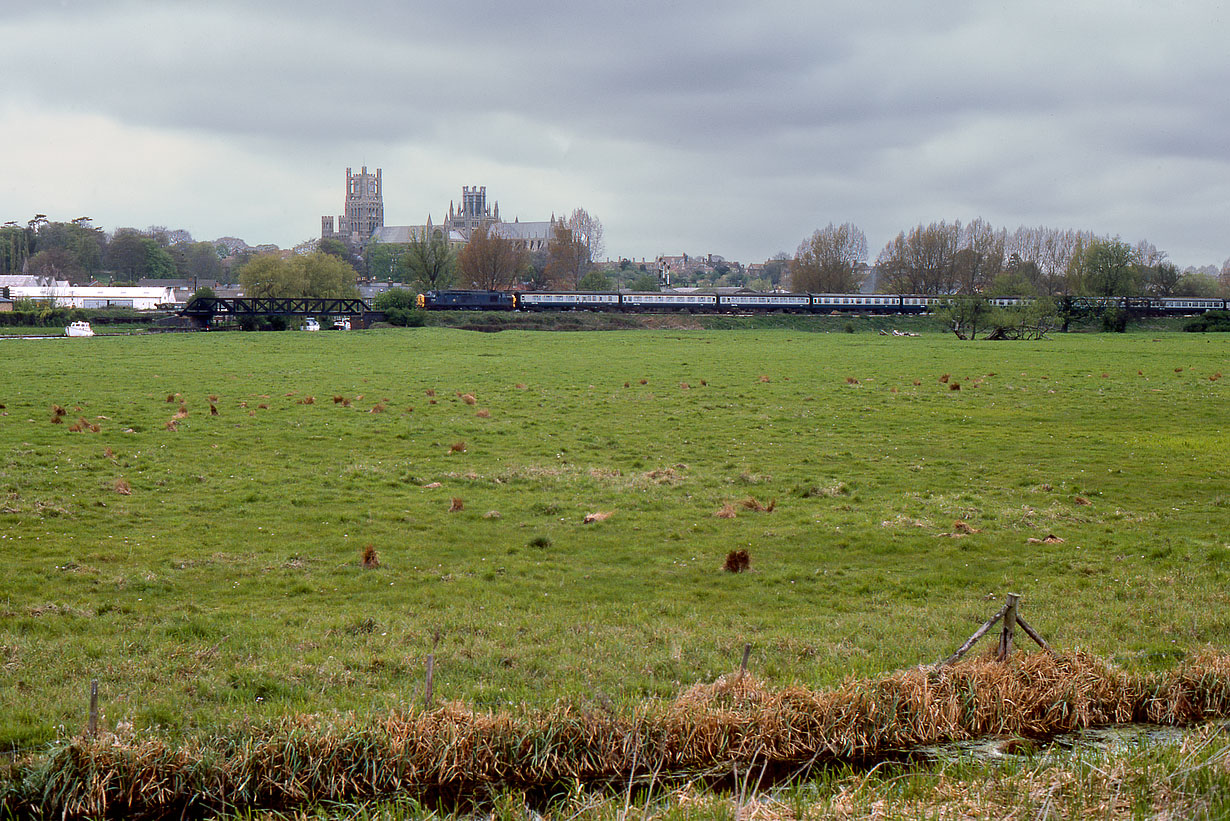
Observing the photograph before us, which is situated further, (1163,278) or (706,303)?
(1163,278)

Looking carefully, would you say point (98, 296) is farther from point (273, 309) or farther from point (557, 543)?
point (557, 543)

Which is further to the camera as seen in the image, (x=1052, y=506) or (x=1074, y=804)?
(x=1052, y=506)

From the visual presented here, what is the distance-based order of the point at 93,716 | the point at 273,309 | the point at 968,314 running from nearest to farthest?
1. the point at 93,716
2. the point at 968,314
3. the point at 273,309

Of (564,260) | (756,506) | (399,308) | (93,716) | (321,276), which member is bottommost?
(756,506)

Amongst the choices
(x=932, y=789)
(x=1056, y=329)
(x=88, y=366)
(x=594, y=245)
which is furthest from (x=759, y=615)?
(x=594, y=245)

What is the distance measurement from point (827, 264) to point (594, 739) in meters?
159

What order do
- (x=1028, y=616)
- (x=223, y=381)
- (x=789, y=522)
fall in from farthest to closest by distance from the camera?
1. (x=223, y=381)
2. (x=789, y=522)
3. (x=1028, y=616)

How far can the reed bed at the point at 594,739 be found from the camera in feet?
21.2

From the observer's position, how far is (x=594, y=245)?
198 m

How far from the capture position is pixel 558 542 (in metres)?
14.3

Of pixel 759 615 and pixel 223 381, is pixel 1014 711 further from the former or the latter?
pixel 223 381

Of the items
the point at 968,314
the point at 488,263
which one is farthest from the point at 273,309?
the point at 968,314

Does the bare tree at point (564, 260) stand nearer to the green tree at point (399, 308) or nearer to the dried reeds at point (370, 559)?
the green tree at point (399, 308)

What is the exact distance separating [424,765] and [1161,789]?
15.9 feet
